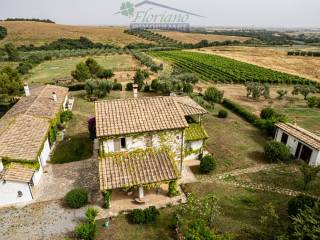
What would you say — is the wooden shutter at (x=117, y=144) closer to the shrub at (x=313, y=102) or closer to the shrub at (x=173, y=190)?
the shrub at (x=173, y=190)

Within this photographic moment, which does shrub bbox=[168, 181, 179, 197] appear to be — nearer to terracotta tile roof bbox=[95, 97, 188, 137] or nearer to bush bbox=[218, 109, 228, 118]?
terracotta tile roof bbox=[95, 97, 188, 137]

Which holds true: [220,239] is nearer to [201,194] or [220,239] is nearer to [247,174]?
[201,194]

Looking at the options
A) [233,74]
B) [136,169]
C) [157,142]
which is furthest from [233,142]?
[233,74]

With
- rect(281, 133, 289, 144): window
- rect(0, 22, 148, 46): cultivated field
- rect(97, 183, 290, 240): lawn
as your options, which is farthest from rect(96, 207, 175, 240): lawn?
rect(0, 22, 148, 46): cultivated field

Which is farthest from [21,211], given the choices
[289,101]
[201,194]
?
[289,101]

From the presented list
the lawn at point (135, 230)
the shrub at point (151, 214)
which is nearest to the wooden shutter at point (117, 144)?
the lawn at point (135, 230)

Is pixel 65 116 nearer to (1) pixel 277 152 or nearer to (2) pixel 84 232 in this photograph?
(2) pixel 84 232

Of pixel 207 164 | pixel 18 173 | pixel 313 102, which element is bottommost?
pixel 207 164
